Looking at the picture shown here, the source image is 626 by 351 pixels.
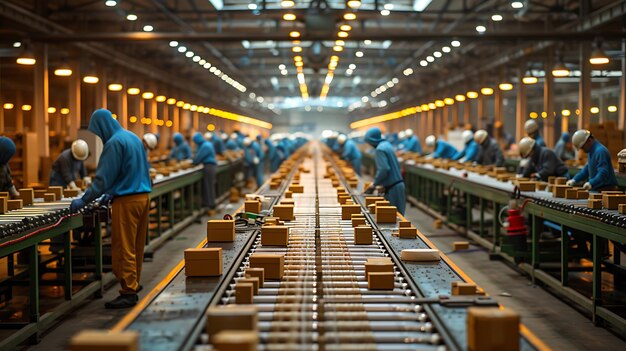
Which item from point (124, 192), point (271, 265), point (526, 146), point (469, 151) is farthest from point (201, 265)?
point (469, 151)

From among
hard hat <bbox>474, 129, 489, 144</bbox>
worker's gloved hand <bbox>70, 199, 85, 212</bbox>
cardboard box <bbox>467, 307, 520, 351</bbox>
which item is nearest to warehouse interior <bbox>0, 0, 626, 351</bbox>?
cardboard box <bbox>467, 307, 520, 351</bbox>

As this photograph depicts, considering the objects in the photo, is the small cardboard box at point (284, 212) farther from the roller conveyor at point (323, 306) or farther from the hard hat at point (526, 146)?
the hard hat at point (526, 146)

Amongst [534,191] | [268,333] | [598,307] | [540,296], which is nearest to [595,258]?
[598,307]

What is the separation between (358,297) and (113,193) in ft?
11.6

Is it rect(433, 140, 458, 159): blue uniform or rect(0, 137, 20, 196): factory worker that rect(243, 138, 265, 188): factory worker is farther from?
rect(0, 137, 20, 196): factory worker

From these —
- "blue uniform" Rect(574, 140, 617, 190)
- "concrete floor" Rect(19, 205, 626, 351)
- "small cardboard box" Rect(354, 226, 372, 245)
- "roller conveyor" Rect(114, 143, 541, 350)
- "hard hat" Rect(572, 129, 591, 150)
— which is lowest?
"concrete floor" Rect(19, 205, 626, 351)

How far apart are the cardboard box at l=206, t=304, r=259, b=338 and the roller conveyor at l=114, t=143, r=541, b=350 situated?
0.25ft

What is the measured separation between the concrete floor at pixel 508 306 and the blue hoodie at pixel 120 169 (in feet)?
4.82

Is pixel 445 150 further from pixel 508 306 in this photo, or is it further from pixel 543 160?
pixel 508 306

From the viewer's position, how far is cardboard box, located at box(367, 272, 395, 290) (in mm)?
4488

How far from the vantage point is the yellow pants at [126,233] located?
7.09 m

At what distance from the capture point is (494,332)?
3.16 m

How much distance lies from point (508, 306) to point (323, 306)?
16.6ft

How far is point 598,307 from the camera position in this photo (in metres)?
7.49
